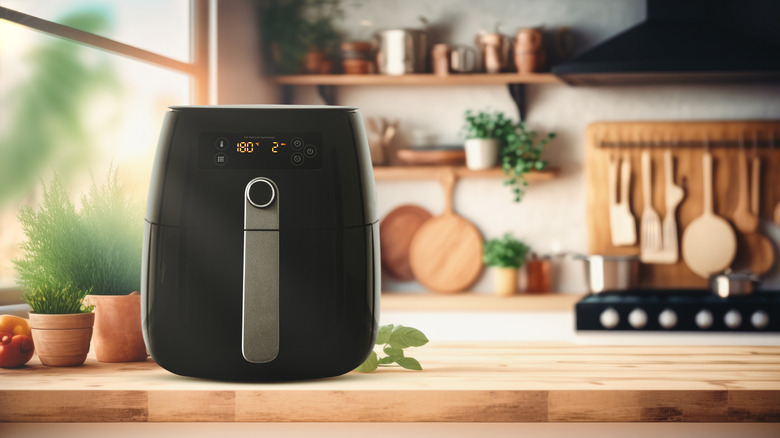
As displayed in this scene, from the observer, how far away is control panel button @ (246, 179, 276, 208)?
0.89 metres

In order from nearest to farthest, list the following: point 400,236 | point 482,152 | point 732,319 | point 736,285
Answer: point 732,319
point 736,285
point 482,152
point 400,236

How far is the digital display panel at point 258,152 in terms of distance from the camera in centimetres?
91

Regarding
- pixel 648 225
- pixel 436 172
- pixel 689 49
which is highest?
pixel 689 49

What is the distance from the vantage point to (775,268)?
3178mm

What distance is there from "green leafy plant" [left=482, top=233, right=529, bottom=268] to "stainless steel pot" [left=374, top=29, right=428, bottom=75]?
781mm

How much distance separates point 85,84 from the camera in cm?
229

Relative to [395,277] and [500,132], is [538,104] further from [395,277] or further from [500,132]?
[395,277]

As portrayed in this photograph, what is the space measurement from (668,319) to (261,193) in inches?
82.5

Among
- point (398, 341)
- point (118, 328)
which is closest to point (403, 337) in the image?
point (398, 341)

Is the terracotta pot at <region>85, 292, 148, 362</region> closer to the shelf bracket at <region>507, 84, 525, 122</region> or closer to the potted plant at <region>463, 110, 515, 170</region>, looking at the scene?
the potted plant at <region>463, 110, 515, 170</region>

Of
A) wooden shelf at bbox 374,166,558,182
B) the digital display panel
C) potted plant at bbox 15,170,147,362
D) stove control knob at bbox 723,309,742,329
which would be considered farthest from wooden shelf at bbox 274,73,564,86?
the digital display panel

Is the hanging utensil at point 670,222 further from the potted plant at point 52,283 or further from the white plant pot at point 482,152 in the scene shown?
the potted plant at point 52,283

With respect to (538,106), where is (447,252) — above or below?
below

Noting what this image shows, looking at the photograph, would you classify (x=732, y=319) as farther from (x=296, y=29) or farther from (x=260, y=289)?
(x=260, y=289)
